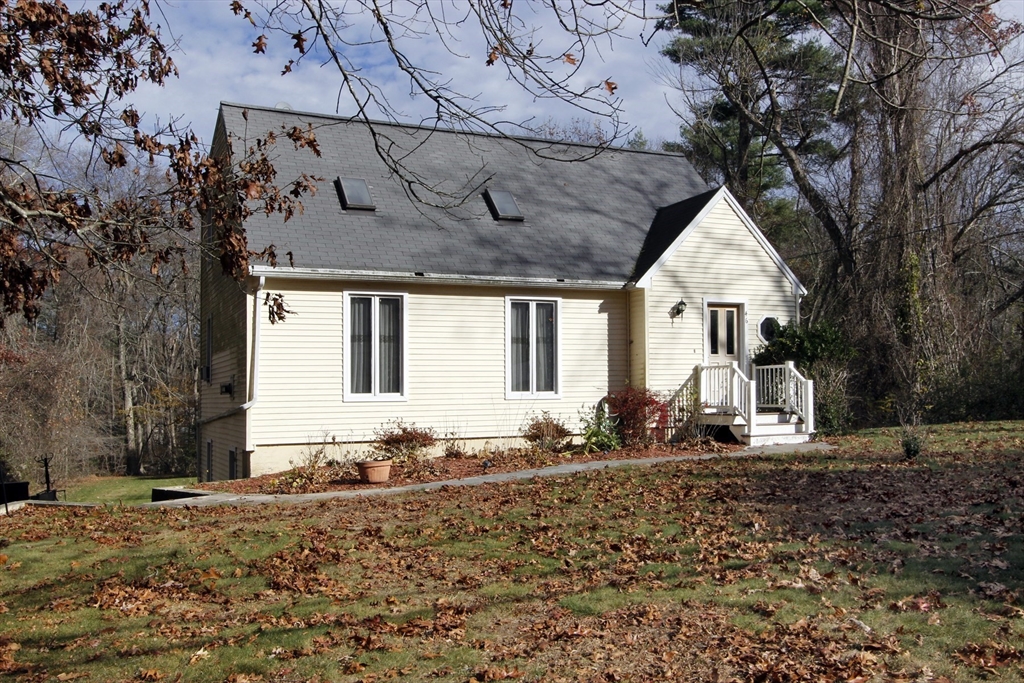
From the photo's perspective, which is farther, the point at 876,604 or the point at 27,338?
the point at 27,338

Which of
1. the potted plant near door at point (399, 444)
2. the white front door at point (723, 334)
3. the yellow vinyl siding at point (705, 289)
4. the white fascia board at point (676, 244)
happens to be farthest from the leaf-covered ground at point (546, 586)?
the white front door at point (723, 334)

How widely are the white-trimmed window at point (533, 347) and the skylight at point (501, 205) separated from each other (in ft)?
7.11

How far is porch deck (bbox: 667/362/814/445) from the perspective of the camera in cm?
1827

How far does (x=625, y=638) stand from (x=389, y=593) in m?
2.44

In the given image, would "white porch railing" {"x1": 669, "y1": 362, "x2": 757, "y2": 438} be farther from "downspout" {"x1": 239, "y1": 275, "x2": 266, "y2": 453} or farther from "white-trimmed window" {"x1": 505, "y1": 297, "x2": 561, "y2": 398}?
"downspout" {"x1": 239, "y1": 275, "x2": 266, "y2": 453}

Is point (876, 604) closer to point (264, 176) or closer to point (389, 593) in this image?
point (389, 593)

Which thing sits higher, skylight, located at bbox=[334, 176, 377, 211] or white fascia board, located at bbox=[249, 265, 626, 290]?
skylight, located at bbox=[334, 176, 377, 211]

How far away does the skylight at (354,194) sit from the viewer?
59.4ft

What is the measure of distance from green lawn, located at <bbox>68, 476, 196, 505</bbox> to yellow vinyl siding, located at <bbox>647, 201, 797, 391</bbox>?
11.5 m

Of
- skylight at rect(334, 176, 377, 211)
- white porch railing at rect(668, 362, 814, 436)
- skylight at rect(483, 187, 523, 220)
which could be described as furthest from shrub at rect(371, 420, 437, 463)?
white porch railing at rect(668, 362, 814, 436)

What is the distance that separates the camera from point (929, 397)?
74.4 feet

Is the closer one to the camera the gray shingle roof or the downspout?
the downspout

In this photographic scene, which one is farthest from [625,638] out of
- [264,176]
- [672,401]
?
[672,401]

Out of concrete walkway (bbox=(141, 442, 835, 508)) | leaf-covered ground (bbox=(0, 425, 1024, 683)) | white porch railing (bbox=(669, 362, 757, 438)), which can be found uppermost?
white porch railing (bbox=(669, 362, 757, 438))
